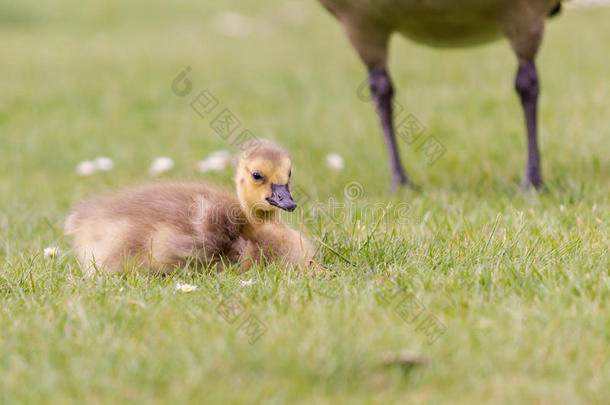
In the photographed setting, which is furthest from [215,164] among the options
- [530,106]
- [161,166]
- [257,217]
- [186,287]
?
[186,287]

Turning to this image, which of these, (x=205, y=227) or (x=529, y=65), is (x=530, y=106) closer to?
(x=529, y=65)

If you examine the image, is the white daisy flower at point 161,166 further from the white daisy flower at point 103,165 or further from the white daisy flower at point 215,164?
the white daisy flower at point 103,165

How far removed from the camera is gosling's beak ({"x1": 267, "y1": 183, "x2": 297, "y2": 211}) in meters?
3.05

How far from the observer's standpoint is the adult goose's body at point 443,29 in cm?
420

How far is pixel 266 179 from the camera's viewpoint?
316 centimetres

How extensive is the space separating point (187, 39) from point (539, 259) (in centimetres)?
1040

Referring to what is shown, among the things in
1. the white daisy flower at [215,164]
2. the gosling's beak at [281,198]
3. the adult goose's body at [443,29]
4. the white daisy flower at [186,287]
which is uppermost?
the adult goose's body at [443,29]

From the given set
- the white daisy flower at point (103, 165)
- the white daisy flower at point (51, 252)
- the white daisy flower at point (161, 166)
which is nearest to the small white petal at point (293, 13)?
the white daisy flower at point (103, 165)

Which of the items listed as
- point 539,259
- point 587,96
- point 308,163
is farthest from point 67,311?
point 587,96

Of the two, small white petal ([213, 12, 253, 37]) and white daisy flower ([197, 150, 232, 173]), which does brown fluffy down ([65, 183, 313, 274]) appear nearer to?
white daisy flower ([197, 150, 232, 173])

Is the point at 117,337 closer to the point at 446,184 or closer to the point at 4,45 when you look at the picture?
the point at 446,184

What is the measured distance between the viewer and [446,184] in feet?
15.8

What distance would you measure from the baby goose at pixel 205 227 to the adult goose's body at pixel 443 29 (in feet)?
4.99

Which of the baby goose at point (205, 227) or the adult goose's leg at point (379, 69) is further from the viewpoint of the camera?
the adult goose's leg at point (379, 69)
